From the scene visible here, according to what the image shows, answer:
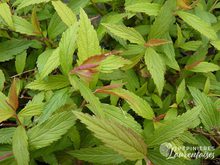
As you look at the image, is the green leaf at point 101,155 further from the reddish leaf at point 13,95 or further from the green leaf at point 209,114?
the green leaf at point 209,114

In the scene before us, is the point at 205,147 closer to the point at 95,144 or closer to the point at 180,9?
the point at 95,144

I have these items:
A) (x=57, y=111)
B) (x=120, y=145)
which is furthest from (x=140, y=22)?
(x=120, y=145)

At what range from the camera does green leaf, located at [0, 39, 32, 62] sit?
4.20ft

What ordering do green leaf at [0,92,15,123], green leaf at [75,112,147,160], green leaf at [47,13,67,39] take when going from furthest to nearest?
green leaf at [47,13,67,39] → green leaf at [0,92,15,123] → green leaf at [75,112,147,160]

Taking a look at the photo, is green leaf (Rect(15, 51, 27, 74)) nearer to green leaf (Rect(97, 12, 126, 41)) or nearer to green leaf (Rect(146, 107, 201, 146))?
green leaf (Rect(97, 12, 126, 41))

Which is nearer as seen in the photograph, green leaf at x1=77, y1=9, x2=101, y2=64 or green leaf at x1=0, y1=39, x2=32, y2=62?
green leaf at x1=77, y1=9, x2=101, y2=64

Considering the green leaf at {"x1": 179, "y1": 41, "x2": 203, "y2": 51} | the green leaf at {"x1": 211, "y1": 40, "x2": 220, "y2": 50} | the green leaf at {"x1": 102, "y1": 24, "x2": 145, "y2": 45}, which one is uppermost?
the green leaf at {"x1": 102, "y1": 24, "x2": 145, "y2": 45}

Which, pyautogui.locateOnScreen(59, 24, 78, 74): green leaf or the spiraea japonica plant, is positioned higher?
pyautogui.locateOnScreen(59, 24, 78, 74): green leaf

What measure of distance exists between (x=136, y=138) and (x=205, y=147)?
461 millimetres

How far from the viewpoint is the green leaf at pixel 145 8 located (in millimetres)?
1221

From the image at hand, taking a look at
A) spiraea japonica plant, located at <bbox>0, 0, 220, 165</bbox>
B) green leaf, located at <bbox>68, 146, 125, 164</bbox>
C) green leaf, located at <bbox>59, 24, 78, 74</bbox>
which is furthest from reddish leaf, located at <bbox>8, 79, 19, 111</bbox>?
green leaf, located at <bbox>68, 146, 125, 164</bbox>

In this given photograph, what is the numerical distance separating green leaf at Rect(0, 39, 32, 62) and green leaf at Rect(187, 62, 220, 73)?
663 mm

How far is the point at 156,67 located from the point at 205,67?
278 millimetres

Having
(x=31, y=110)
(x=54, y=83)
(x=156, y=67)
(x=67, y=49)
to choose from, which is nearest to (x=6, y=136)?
(x=31, y=110)
